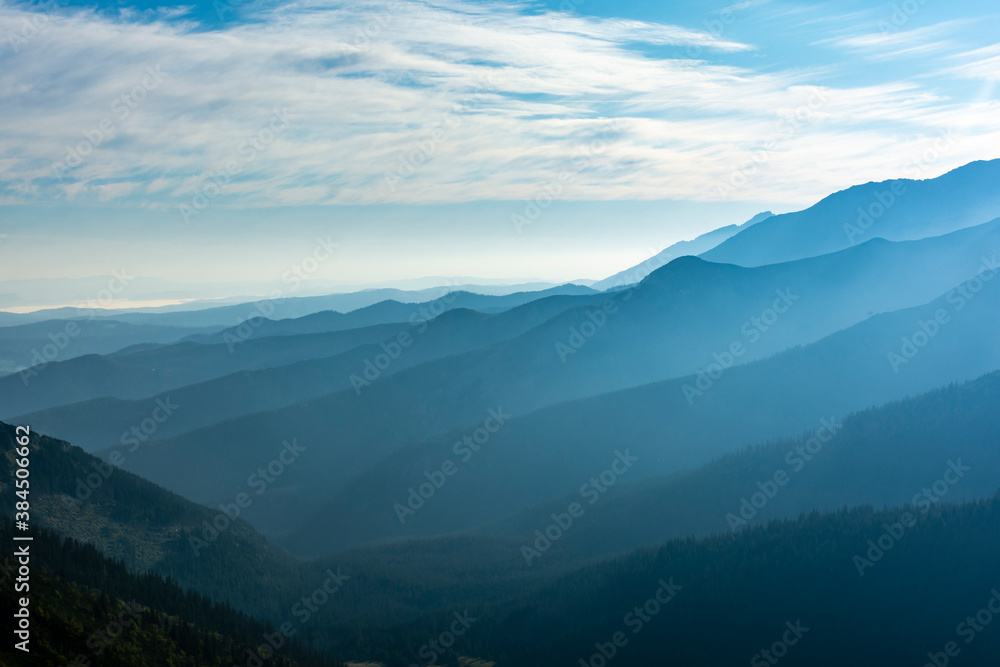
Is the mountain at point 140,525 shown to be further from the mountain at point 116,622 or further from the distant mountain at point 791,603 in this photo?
the distant mountain at point 791,603

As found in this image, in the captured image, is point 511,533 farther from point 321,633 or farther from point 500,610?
point 321,633

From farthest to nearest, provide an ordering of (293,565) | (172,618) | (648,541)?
(648,541) → (293,565) → (172,618)

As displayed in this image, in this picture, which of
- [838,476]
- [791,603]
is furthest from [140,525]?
[838,476]

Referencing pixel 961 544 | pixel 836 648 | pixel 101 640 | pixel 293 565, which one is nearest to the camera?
pixel 101 640

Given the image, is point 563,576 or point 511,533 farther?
point 511,533

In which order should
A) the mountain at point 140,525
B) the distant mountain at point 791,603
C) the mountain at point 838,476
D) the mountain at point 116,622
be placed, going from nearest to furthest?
the mountain at point 116,622, the distant mountain at point 791,603, the mountain at point 140,525, the mountain at point 838,476

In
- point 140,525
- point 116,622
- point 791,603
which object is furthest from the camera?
point 140,525

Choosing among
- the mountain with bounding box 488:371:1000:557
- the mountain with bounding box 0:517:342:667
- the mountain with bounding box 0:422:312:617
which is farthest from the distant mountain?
the mountain with bounding box 0:422:312:617

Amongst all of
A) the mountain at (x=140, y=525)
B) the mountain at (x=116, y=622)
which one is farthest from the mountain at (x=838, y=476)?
the mountain at (x=116, y=622)

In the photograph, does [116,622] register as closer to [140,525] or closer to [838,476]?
[140,525]

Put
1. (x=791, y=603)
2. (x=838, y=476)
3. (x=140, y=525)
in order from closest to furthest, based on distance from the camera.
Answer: (x=791, y=603) → (x=140, y=525) → (x=838, y=476)

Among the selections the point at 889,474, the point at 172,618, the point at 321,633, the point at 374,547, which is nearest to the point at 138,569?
the point at 321,633
